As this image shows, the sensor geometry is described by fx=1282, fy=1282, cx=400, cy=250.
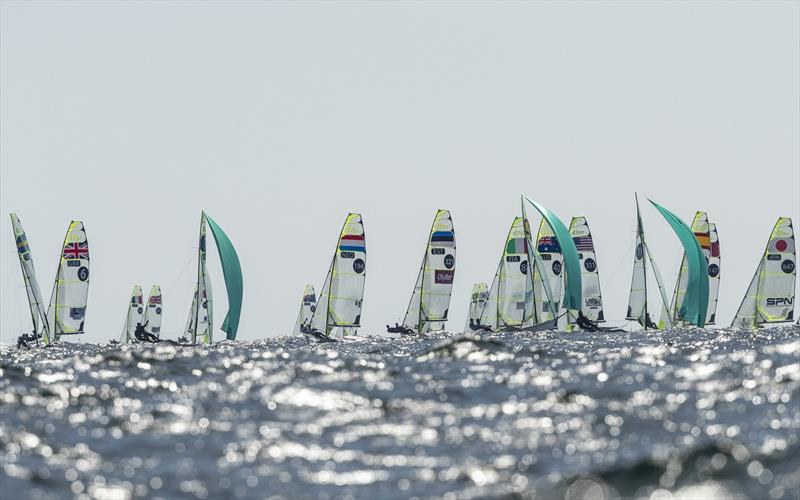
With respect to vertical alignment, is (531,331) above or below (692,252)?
below

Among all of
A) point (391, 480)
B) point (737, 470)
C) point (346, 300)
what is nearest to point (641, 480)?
point (737, 470)

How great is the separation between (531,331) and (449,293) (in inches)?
190

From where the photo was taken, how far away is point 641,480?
1063 centimetres

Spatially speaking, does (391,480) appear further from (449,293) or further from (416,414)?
(449,293)

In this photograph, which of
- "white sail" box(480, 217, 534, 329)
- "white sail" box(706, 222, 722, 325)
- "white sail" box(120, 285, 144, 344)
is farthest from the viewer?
"white sail" box(120, 285, 144, 344)

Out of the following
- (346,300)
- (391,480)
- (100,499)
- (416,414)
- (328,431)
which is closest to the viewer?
(100,499)

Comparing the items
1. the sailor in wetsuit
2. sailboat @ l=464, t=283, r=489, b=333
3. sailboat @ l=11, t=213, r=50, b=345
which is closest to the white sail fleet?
sailboat @ l=11, t=213, r=50, b=345

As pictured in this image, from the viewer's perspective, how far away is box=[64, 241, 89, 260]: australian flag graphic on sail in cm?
6328

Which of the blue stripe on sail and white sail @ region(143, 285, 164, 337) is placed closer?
the blue stripe on sail

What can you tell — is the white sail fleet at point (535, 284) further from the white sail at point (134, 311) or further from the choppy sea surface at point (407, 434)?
the choppy sea surface at point (407, 434)

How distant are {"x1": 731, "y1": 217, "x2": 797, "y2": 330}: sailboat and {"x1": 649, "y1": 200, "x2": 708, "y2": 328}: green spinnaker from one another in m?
2.99

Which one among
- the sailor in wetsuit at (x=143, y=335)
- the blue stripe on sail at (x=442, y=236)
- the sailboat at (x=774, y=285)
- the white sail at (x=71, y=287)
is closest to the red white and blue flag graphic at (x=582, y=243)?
the blue stripe on sail at (x=442, y=236)

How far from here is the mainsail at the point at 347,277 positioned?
207ft

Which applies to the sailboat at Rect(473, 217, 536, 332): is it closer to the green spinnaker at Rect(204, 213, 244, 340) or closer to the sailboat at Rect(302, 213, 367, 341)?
the sailboat at Rect(302, 213, 367, 341)
